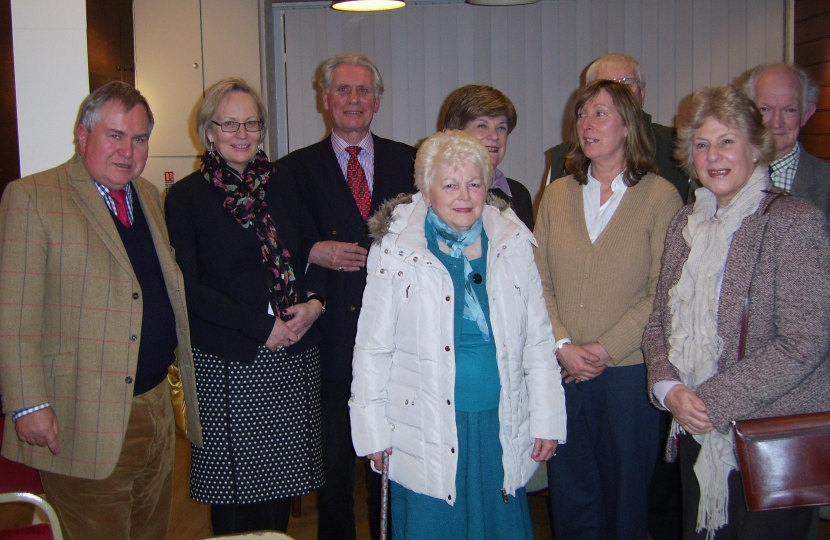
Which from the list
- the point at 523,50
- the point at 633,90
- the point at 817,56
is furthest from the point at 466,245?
the point at 817,56

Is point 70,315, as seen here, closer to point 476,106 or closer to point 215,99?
point 215,99

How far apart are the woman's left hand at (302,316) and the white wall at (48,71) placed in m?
1.00

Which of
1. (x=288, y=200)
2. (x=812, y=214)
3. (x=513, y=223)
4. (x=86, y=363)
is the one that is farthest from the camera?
(x=288, y=200)

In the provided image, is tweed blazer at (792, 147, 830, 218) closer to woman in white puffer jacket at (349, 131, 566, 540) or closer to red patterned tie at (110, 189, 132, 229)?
woman in white puffer jacket at (349, 131, 566, 540)

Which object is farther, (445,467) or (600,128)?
(600,128)

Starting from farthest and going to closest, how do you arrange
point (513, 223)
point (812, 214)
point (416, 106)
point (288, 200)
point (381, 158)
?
point (416, 106)
point (381, 158)
point (288, 200)
point (513, 223)
point (812, 214)

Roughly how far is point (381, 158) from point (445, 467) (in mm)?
1366

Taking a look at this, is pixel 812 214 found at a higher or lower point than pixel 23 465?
higher

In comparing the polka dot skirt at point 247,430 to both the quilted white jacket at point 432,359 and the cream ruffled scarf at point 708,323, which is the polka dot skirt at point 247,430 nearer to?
the quilted white jacket at point 432,359

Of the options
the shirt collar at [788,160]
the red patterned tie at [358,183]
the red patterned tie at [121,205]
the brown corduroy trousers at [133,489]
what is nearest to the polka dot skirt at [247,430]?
the brown corduroy trousers at [133,489]

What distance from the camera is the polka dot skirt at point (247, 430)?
7.67 feet

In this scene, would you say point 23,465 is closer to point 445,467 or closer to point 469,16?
point 445,467

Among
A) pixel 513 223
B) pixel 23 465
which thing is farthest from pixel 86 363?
pixel 513 223

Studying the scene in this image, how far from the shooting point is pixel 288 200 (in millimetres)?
2566
